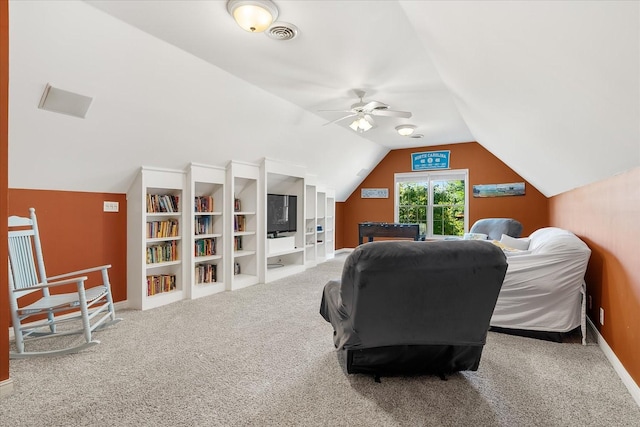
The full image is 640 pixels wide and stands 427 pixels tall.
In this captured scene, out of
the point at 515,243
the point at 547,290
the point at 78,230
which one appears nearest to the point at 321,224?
the point at 515,243

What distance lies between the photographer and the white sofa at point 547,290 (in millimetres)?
2828

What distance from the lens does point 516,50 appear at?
73.4 inches

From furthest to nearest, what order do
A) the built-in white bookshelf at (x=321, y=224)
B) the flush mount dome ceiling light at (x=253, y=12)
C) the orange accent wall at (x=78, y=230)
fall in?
the built-in white bookshelf at (x=321, y=224) → the orange accent wall at (x=78, y=230) → the flush mount dome ceiling light at (x=253, y=12)

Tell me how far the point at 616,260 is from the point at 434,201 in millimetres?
5363

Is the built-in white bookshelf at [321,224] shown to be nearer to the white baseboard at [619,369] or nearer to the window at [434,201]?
the window at [434,201]

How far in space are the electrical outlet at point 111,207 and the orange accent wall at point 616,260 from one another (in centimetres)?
465

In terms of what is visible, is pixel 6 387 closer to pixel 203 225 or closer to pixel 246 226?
pixel 203 225

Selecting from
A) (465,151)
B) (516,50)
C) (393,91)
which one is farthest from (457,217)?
(516,50)

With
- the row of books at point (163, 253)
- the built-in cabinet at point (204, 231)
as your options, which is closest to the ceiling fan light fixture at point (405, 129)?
the built-in cabinet at point (204, 231)

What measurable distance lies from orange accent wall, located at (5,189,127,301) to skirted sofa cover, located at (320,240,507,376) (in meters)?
2.98

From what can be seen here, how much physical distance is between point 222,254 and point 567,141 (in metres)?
4.10

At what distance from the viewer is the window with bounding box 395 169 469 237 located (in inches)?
293

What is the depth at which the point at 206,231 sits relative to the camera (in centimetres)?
468

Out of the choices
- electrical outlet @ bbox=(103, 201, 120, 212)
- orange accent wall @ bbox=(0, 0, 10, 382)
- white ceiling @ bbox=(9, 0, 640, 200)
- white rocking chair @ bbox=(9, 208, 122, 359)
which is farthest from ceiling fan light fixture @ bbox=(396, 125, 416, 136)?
orange accent wall @ bbox=(0, 0, 10, 382)
